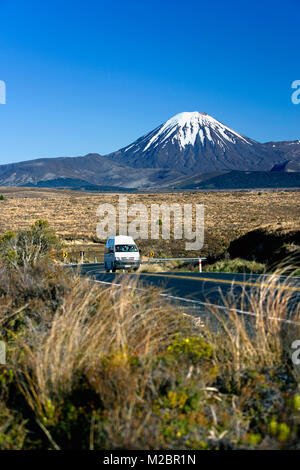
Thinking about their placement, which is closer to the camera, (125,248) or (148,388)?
(148,388)

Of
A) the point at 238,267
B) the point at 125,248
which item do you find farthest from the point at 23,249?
the point at 238,267

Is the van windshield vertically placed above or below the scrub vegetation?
below

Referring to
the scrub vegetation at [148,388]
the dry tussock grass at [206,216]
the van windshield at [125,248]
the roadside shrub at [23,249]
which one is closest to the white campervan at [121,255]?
the van windshield at [125,248]

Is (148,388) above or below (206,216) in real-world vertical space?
above

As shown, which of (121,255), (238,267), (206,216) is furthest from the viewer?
(206,216)

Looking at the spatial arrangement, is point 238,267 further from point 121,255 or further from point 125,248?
point 125,248

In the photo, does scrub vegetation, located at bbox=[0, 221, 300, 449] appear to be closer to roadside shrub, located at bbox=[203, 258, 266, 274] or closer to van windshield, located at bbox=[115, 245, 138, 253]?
roadside shrub, located at bbox=[203, 258, 266, 274]

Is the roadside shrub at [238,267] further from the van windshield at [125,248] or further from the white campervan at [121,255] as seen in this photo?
the van windshield at [125,248]

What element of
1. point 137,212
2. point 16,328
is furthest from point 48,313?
point 137,212

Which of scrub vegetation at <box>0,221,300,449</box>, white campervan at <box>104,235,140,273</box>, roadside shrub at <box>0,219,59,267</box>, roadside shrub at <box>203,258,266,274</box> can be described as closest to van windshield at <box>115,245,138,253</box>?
white campervan at <box>104,235,140,273</box>

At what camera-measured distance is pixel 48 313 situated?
7914 millimetres

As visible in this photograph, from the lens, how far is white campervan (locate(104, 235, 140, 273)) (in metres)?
26.1

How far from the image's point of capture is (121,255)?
26.3m

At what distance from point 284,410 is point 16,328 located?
422 centimetres
